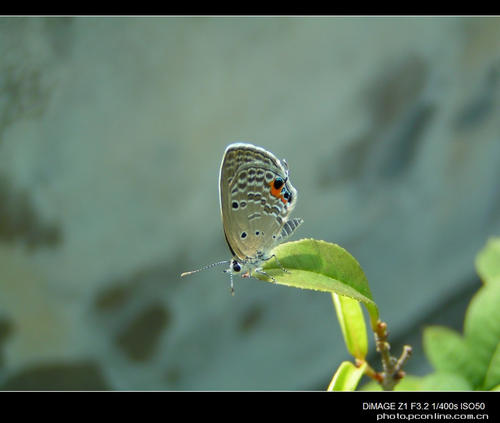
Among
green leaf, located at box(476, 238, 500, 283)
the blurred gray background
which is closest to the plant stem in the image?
green leaf, located at box(476, 238, 500, 283)

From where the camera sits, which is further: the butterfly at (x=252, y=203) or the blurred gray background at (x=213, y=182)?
the blurred gray background at (x=213, y=182)

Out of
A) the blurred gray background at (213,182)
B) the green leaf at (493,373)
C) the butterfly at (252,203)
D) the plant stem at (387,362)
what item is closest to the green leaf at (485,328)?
the green leaf at (493,373)

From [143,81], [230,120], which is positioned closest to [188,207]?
[230,120]

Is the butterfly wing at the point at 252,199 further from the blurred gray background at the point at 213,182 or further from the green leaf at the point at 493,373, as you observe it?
the blurred gray background at the point at 213,182

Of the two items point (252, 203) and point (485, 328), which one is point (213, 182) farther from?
point (485, 328)

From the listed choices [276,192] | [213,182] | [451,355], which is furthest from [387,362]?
[213,182]

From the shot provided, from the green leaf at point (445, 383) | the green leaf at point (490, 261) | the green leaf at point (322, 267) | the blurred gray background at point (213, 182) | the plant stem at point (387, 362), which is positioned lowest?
the green leaf at point (445, 383)
